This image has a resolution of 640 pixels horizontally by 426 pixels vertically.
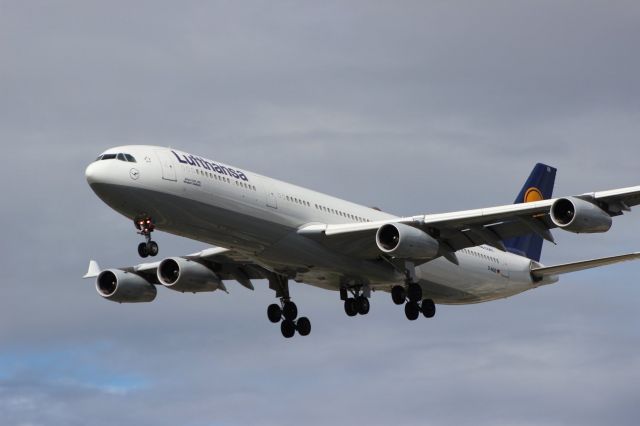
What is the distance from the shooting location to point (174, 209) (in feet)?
177

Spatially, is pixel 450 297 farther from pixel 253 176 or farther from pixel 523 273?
pixel 253 176

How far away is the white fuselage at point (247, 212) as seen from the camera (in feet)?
176

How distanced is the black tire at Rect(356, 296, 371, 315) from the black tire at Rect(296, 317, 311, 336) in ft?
10.3

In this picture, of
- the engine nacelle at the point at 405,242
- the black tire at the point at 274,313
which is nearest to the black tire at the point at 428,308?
the engine nacelle at the point at 405,242

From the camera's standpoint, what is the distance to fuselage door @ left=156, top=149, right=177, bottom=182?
53938 millimetres

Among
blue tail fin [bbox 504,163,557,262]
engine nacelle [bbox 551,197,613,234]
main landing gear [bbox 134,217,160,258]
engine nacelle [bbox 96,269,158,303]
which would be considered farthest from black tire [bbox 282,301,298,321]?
engine nacelle [bbox 551,197,613,234]

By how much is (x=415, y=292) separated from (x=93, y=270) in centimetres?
1538

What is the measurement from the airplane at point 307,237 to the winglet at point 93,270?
0.13 metres

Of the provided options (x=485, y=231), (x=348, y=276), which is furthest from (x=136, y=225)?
(x=485, y=231)

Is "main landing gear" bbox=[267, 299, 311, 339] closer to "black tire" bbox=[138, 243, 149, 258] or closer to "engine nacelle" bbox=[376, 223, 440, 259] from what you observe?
"engine nacelle" bbox=[376, 223, 440, 259]

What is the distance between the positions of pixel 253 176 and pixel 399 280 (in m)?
8.90

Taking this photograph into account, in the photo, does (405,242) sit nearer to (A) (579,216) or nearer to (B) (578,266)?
(A) (579,216)

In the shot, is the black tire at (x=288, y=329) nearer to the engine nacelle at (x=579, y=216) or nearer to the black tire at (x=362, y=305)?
the black tire at (x=362, y=305)

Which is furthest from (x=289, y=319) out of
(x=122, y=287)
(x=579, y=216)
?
(x=579, y=216)
